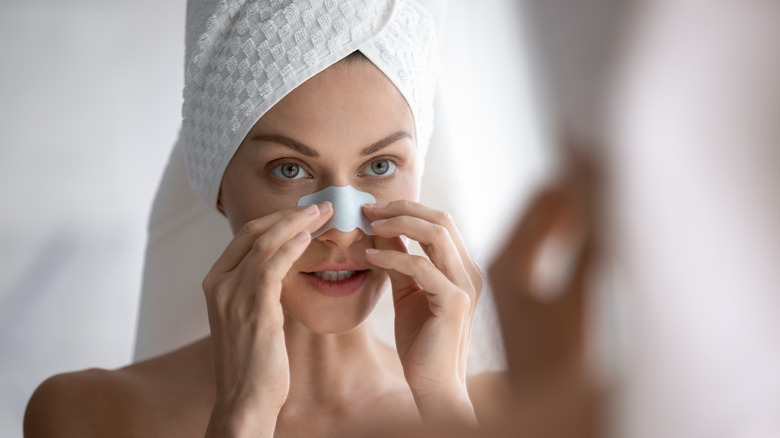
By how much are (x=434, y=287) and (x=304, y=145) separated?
0.35 metres

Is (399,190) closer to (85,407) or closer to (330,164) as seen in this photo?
(330,164)

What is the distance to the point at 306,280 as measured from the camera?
1578 mm

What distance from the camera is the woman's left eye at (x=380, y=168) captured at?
156 cm

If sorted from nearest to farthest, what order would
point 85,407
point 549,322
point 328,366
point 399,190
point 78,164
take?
point 549,322
point 399,190
point 85,407
point 328,366
point 78,164

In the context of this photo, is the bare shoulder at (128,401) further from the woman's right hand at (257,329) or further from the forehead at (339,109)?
the forehead at (339,109)

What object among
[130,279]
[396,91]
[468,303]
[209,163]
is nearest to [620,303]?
[468,303]

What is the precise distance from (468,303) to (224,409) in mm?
468

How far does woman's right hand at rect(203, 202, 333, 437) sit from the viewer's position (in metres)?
1.39

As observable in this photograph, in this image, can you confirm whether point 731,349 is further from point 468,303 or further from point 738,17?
point 468,303

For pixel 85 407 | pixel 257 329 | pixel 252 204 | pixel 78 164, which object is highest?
pixel 78 164

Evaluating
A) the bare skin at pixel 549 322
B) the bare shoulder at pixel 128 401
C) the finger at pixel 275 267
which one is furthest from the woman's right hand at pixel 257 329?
the bare skin at pixel 549 322

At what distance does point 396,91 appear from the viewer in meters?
1.58

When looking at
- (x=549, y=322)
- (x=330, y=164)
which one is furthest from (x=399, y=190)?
(x=549, y=322)

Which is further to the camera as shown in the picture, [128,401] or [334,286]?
[128,401]
